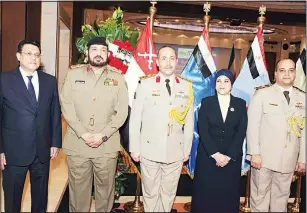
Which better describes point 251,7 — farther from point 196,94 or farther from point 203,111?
point 203,111

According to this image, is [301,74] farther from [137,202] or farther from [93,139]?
[93,139]

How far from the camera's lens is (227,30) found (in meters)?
14.2

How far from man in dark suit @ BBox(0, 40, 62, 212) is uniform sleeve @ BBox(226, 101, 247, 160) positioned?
59.4 inches

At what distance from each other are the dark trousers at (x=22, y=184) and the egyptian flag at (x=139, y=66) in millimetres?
983

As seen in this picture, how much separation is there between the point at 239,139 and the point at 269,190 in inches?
23.5

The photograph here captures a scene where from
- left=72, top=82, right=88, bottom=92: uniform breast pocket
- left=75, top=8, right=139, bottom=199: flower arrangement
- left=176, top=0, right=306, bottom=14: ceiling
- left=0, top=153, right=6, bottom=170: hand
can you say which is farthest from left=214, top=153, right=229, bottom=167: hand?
left=176, top=0, right=306, bottom=14: ceiling

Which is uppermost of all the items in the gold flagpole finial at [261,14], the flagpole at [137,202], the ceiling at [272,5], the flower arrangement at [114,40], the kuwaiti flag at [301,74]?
the ceiling at [272,5]

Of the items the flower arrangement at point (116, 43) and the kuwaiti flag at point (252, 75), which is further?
the kuwaiti flag at point (252, 75)

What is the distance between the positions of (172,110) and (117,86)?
51cm

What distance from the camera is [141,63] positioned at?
364 cm

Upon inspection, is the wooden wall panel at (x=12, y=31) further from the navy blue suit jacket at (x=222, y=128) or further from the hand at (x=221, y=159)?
the hand at (x=221, y=159)

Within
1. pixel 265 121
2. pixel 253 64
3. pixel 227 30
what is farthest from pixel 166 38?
pixel 265 121

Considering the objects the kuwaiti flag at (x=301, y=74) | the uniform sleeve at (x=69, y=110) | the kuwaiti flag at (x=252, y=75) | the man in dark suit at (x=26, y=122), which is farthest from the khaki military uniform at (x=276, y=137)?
the man in dark suit at (x=26, y=122)

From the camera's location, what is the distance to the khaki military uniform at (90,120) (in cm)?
285
